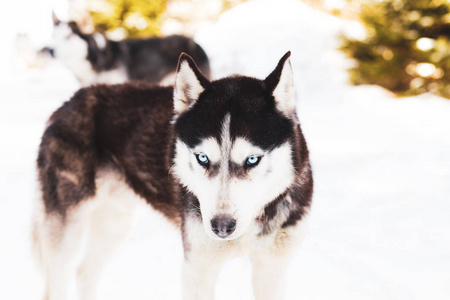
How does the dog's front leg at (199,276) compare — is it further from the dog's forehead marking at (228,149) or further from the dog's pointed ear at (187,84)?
the dog's pointed ear at (187,84)

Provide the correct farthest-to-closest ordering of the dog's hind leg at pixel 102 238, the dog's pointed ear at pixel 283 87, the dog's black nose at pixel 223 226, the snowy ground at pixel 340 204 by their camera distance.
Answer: the snowy ground at pixel 340 204, the dog's hind leg at pixel 102 238, the dog's pointed ear at pixel 283 87, the dog's black nose at pixel 223 226

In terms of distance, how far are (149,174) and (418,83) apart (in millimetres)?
7408

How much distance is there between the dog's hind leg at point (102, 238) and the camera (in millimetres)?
3008

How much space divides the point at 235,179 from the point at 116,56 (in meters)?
6.64

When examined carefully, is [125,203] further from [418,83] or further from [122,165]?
[418,83]

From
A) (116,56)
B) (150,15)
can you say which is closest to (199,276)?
(116,56)

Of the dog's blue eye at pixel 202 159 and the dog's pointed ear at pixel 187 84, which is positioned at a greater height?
the dog's pointed ear at pixel 187 84

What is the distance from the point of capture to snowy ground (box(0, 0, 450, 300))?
3221 millimetres

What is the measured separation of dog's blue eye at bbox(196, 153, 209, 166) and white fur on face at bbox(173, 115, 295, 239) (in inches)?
0.7

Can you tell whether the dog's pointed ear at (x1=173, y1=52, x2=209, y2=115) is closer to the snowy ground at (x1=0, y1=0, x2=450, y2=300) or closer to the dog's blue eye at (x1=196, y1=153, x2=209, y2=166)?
the dog's blue eye at (x1=196, y1=153, x2=209, y2=166)

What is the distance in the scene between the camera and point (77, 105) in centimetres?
280

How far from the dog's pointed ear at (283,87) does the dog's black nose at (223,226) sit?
0.62 meters

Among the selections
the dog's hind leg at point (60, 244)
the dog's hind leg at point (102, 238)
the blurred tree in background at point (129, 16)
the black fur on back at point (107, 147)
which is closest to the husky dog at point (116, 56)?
the blurred tree in background at point (129, 16)

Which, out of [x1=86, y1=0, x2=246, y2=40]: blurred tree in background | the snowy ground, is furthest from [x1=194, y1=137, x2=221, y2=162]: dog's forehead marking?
[x1=86, y1=0, x2=246, y2=40]: blurred tree in background
